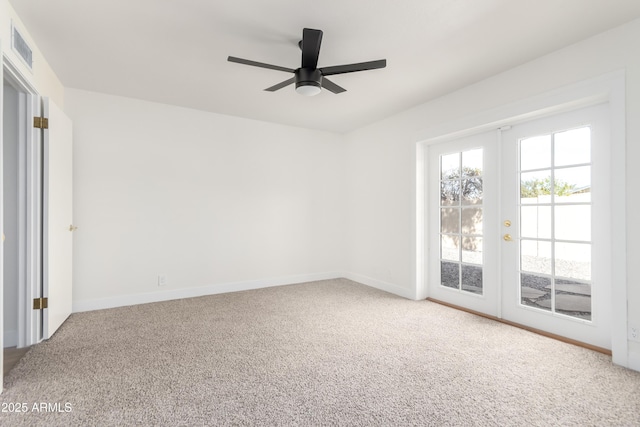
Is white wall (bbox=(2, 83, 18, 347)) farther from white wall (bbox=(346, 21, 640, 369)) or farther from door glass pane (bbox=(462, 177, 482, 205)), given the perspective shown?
door glass pane (bbox=(462, 177, 482, 205))

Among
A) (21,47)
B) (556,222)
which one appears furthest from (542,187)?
(21,47)

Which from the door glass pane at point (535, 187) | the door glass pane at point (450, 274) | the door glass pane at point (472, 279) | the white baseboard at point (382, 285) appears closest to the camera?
the door glass pane at point (535, 187)

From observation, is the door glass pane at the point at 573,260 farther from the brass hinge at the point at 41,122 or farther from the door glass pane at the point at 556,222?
the brass hinge at the point at 41,122

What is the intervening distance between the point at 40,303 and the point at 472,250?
14.0 ft

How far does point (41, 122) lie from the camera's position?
107 inches

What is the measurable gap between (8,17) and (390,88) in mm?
3173

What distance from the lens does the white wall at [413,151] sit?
2289 mm

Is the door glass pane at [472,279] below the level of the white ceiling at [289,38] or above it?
below

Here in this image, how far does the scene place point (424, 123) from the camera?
3.94 metres

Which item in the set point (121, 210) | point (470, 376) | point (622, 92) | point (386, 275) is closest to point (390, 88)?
point (622, 92)

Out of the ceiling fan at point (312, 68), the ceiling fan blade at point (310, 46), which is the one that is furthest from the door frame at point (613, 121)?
the ceiling fan blade at point (310, 46)

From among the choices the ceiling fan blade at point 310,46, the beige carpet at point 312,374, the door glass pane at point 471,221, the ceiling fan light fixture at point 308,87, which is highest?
the ceiling fan blade at point 310,46

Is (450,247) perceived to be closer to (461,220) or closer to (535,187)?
(461,220)

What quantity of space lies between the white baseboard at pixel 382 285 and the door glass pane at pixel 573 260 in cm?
165
